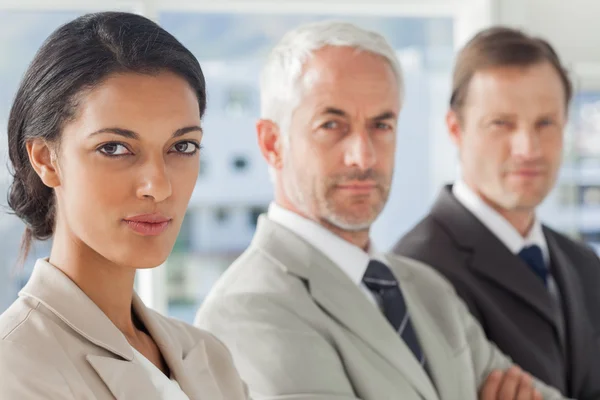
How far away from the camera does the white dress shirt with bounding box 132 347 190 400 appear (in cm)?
124

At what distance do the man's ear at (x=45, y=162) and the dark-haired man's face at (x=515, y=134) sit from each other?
5.14 feet

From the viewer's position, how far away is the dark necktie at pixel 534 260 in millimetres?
2477

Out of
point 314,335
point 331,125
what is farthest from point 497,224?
point 314,335

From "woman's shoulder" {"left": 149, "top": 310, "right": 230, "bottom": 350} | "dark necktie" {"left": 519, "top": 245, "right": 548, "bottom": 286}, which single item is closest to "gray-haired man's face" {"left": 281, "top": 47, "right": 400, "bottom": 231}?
"woman's shoulder" {"left": 149, "top": 310, "right": 230, "bottom": 350}

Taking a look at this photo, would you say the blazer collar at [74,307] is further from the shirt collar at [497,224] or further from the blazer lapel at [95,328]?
the shirt collar at [497,224]

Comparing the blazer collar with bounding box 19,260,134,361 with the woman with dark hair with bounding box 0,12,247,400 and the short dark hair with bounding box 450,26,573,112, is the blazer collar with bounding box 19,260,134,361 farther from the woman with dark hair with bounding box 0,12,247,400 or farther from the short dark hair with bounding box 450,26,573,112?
the short dark hair with bounding box 450,26,573,112

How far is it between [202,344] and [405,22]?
2.71m

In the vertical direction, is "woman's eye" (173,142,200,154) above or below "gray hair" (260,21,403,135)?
below

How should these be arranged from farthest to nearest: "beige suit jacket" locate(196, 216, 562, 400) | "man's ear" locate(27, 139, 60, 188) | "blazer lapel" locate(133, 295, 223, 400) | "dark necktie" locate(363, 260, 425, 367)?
"dark necktie" locate(363, 260, 425, 367) → "beige suit jacket" locate(196, 216, 562, 400) → "blazer lapel" locate(133, 295, 223, 400) → "man's ear" locate(27, 139, 60, 188)

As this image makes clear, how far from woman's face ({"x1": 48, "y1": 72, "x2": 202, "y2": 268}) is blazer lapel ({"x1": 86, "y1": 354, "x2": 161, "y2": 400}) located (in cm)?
14

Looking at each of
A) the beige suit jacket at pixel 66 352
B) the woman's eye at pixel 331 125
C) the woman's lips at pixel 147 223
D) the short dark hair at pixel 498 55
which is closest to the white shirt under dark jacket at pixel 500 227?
the short dark hair at pixel 498 55

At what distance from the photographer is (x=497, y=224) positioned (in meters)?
2.48

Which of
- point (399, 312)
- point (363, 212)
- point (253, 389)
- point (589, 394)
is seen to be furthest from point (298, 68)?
point (589, 394)

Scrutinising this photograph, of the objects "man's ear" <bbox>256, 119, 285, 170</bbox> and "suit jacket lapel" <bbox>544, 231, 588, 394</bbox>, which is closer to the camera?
"man's ear" <bbox>256, 119, 285, 170</bbox>
